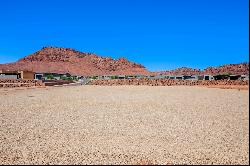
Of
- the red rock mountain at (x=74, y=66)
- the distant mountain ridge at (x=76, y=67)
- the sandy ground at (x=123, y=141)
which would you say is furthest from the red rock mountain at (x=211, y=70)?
the sandy ground at (x=123, y=141)

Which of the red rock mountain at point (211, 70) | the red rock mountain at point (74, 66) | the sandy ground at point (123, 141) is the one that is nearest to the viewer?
the sandy ground at point (123, 141)

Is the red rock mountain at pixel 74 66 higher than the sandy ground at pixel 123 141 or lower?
higher

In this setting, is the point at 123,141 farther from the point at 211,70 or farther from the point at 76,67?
the point at 76,67

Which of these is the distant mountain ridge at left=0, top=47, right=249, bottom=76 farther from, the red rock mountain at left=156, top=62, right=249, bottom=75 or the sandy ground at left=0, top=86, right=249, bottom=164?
the sandy ground at left=0, top=86, right=249, bottom=164

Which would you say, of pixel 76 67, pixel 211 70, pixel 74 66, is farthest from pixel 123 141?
pixel 74 66

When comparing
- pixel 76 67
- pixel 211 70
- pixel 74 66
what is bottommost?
pixel 211 70

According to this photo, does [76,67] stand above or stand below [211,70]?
above

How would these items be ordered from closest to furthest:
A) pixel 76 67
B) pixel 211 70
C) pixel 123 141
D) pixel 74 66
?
pixel 123 141 → pixel 211 70 → pixel 76 67 → pixel 74 66

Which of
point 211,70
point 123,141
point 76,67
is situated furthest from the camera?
point 76,67

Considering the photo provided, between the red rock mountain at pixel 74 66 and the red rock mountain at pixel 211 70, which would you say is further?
the red rock mountain at pixel 74 66

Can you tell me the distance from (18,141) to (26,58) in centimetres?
19808

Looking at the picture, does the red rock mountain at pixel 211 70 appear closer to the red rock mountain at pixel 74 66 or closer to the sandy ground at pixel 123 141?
the red rock mountain at pixel 74 66

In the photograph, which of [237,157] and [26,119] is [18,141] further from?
[237,157]

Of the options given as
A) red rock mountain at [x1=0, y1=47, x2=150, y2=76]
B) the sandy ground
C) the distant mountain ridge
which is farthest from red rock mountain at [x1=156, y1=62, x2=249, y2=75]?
the sandy ground
